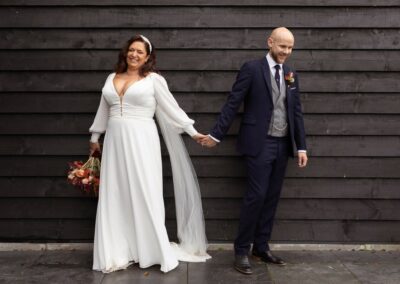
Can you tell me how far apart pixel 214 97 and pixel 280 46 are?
817 millimetres

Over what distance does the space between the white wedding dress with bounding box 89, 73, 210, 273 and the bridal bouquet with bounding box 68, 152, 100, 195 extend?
0.14 meters

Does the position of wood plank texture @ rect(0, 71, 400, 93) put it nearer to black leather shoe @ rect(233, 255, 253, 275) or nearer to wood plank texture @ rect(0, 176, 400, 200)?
wood plank texture @ rect(0, 176, 400, 200)

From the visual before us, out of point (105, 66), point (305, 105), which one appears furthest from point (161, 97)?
point (305, 105)

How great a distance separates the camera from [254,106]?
12.6 ft

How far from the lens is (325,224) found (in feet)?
14.5

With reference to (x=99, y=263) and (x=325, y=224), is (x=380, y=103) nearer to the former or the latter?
(x=325, y=224)

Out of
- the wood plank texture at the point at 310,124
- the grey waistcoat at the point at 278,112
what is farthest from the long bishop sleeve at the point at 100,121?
the grey waistcoat at the point at 278,112

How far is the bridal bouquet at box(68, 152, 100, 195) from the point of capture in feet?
13.1

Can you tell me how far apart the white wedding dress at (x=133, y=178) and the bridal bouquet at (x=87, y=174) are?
0.14 metres

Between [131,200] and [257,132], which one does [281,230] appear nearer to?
[257,132]

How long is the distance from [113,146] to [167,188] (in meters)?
0.76

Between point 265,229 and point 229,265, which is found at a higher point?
point 265,229

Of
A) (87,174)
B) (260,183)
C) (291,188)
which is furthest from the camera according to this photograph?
(291,188)

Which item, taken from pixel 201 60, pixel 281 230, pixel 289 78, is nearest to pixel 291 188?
pixel 281 230
